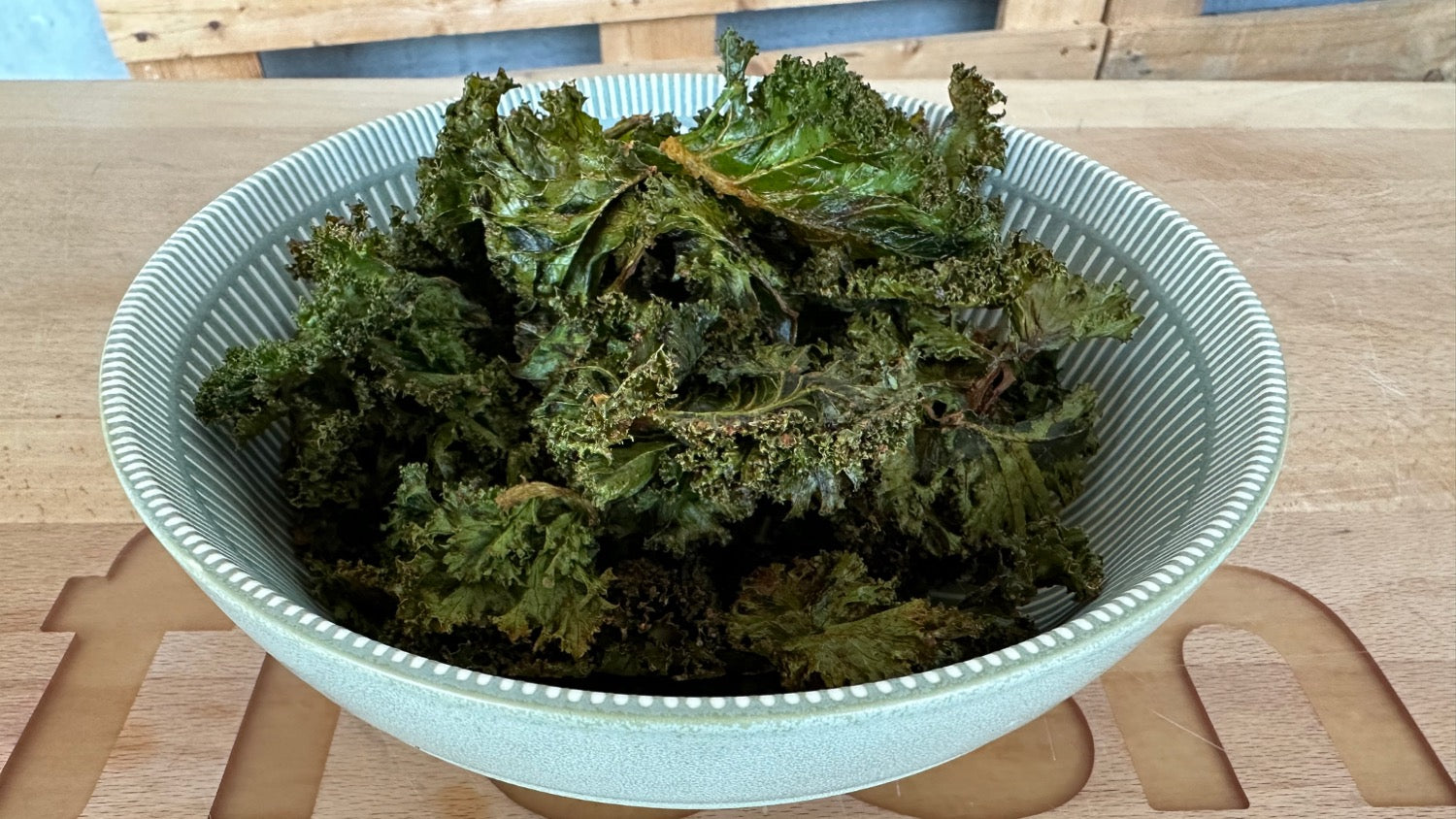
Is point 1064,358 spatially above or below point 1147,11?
above

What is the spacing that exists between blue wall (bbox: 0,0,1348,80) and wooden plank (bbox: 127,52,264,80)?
0.30ft

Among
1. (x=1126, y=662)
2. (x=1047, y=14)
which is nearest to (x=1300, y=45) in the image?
(x=1047, y=14)

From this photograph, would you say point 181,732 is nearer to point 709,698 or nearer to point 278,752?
point 278,752

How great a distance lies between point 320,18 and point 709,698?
3.23 m

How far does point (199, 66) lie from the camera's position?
3336 millimetres

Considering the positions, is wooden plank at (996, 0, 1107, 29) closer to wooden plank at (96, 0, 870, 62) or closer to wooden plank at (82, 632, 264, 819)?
wooden plank at (96, 0, 870, 62)

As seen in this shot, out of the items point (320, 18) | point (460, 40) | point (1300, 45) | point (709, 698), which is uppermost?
point (709, 698)

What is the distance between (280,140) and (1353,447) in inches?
76.0

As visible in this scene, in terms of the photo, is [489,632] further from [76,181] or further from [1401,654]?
[76,181]

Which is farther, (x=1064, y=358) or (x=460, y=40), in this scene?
(x=460, y=40)

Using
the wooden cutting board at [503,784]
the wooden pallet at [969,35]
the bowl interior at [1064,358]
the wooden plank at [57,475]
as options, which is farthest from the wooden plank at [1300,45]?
the wooden plank at [57,475]

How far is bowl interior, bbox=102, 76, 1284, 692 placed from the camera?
2.74 feet

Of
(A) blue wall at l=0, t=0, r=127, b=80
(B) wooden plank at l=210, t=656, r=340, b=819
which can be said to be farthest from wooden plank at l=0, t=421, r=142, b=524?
(A) blue wall at l=0, t=0, r=127, b=80

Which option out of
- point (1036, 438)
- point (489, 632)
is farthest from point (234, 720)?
point (1036, 438)
